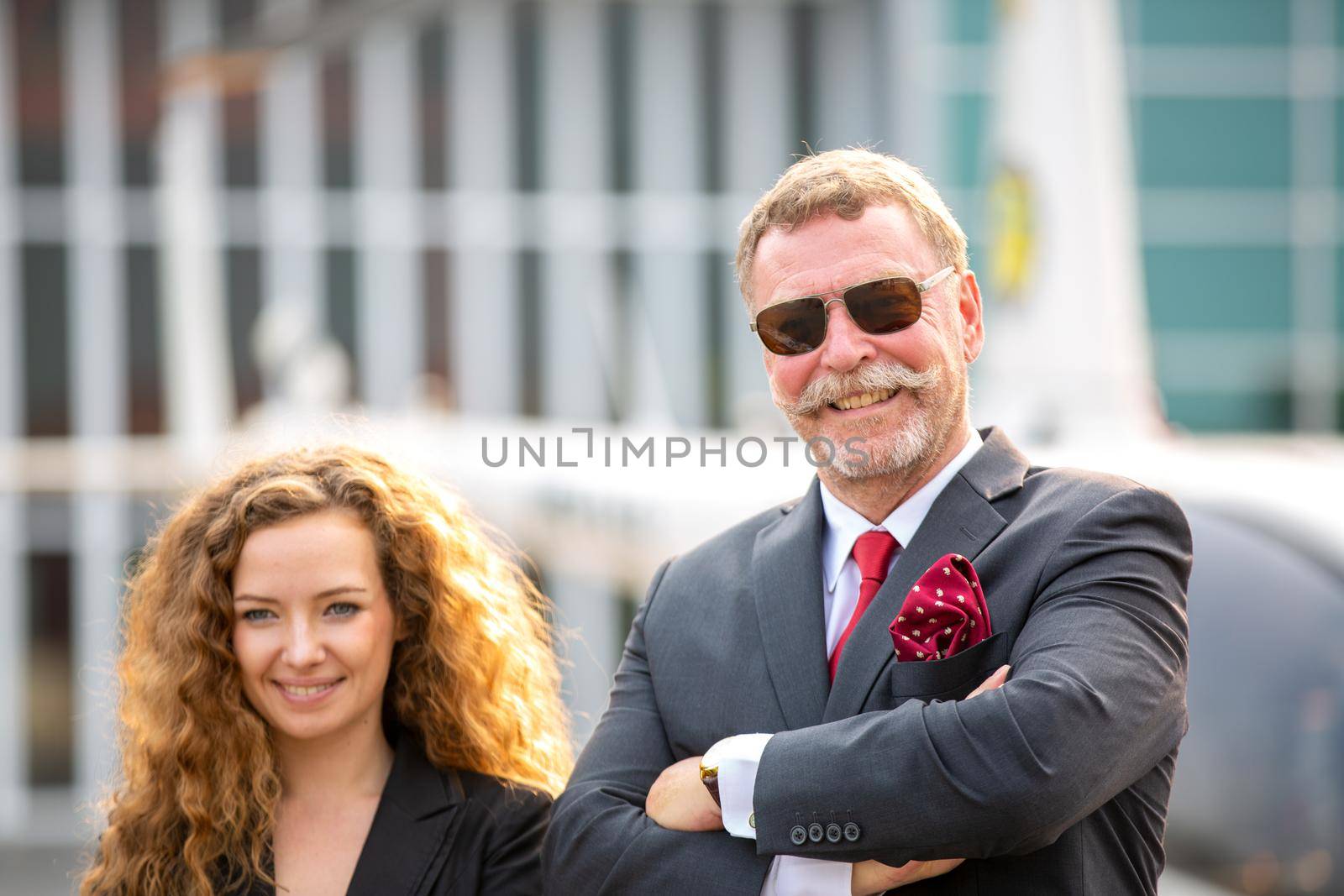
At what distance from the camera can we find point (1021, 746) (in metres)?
1.80

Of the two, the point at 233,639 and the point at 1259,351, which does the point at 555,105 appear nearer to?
the point at 1259,351

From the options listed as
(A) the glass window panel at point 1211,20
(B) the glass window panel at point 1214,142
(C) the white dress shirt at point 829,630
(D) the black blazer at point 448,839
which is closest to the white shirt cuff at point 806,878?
(C) the white dress shirt at point 829,630

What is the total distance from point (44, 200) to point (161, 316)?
168 centimetres

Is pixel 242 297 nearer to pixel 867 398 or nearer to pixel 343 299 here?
pixel 343 299

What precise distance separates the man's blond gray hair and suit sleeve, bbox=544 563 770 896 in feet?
2.27

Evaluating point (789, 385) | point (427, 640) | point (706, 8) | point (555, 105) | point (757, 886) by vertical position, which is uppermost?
point (706, 8)

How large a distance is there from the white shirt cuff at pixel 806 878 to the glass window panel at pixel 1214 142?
50.3 feet

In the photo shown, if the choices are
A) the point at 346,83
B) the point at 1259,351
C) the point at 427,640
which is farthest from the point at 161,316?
the point at 427,640

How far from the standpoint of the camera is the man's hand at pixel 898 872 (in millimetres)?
1918

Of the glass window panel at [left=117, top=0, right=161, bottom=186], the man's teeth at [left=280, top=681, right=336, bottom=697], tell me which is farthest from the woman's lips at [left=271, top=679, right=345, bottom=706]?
the glass window panel at [left=117, top=0, right=161, bottom=186]

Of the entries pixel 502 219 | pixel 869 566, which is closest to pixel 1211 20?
pixel 502 219

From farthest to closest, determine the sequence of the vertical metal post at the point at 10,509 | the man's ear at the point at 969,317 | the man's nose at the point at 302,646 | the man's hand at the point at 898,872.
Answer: the vertical metal post at the point at 10,509 < the man's nose at the point at 302,646 < the man's ear at the point at 969,317 < the man's hand at the point at 898,872

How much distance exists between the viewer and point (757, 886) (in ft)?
6.57

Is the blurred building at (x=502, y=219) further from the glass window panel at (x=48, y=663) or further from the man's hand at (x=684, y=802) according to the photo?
the man's hand at (x=684, y=802)
